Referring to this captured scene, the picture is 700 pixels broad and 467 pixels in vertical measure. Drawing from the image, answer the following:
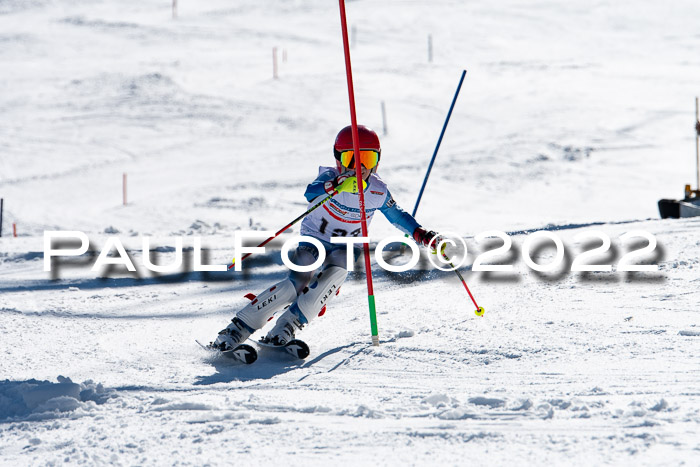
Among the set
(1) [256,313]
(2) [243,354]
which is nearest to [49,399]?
(2) [243,354]

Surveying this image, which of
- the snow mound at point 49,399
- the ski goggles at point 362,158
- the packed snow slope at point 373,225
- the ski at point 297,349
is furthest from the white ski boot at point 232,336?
the ski goggles at point 362,158

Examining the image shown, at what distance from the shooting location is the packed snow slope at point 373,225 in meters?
3.34

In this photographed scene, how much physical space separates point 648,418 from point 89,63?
2607cm

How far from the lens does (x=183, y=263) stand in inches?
310

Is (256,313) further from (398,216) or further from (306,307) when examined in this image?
(398,216)

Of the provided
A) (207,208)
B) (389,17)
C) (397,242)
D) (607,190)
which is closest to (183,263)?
(397,242)

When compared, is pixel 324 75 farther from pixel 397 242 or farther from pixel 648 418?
pixel 648 418

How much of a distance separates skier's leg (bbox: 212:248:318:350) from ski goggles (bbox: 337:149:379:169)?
0.81 metres

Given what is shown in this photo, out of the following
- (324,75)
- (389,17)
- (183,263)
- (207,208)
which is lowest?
(183,263)

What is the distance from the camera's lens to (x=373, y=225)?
42.5 ft

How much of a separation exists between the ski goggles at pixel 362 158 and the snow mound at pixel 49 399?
2.04 metres

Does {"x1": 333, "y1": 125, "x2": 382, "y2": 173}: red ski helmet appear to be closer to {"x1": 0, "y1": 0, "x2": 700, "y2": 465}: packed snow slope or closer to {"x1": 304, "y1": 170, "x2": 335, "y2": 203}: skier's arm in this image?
{"x1": 304, "y1": 170, "x2": 335, "y2": 203}: skier's arm

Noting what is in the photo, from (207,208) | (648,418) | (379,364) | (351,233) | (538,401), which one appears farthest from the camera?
(207,208)

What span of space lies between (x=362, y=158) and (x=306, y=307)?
1003 millimetres
